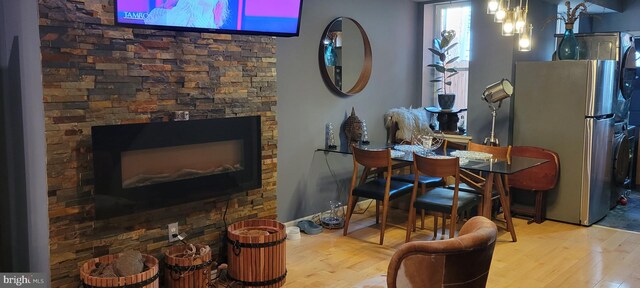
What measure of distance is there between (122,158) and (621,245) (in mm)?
3751

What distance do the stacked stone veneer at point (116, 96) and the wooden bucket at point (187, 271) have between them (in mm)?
229

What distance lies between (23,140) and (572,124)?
13.9 feet

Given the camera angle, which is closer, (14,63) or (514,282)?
(14,63)

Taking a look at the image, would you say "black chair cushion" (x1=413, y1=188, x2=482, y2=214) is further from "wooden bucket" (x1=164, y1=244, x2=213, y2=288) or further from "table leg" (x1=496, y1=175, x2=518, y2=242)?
"wooden bucket" (x1=164, y1=244, x2=213, y2=288)

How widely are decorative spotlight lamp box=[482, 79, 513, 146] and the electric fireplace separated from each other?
7.48 feet

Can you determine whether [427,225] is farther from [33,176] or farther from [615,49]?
[33,176]

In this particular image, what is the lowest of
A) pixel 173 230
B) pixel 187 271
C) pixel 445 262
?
pixel 187 271

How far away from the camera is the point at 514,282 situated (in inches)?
136

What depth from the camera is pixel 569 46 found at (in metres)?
4.86

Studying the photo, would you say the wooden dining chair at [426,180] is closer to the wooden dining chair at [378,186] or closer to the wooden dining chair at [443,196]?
the wooden dining chair at [378,186]

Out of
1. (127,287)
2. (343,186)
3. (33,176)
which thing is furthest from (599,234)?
(33,176)

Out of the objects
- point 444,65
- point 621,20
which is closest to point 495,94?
point 444,65

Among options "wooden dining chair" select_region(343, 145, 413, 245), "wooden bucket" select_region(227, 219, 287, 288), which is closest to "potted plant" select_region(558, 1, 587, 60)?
"wooden dining chair" select_region(343, 145, 413, 245)

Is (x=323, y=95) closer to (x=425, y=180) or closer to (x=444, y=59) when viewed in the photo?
(x=425, y=180)
